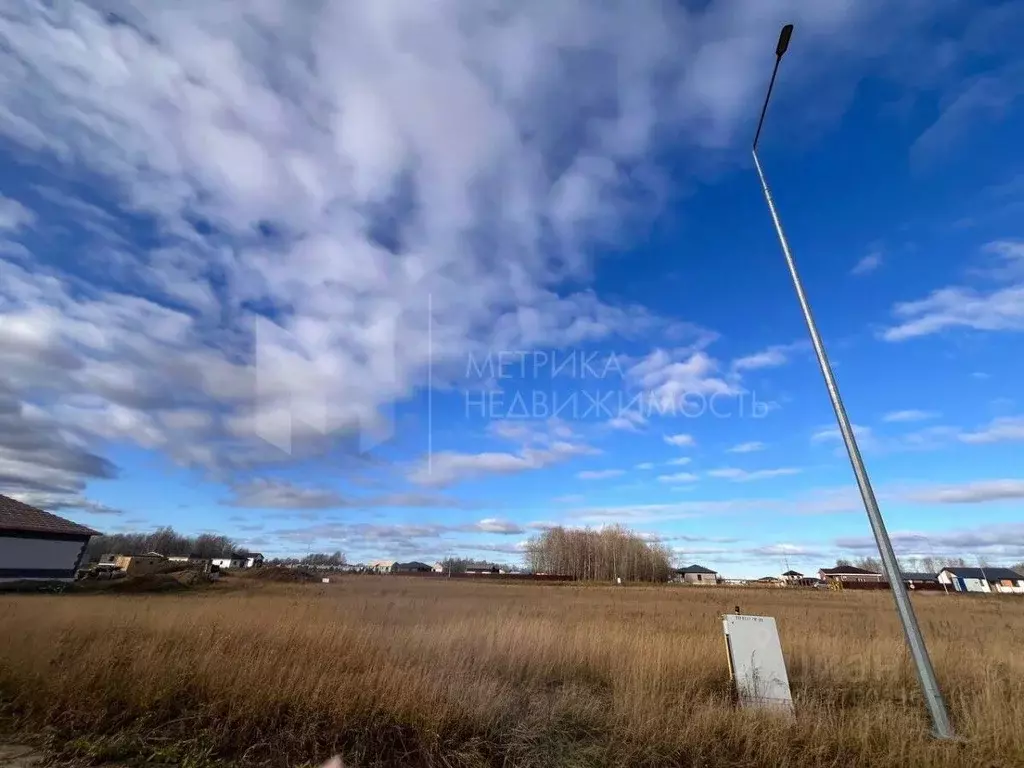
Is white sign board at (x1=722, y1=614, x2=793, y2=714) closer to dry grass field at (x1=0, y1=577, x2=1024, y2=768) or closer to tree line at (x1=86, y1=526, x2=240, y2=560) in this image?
dry grass field at (x1=0, y1=577, x2=1024, y2=768)

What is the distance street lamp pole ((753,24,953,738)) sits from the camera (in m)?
5.65

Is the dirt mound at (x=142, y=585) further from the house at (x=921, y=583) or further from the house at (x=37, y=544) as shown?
the house at (x=921, y=583)

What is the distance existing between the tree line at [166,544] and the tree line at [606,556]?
91.2 m

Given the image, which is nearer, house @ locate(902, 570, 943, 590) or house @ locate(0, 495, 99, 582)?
house @ locate(0, 495, 99, 582)

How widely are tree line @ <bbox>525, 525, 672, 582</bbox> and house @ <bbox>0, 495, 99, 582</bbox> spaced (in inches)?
3474

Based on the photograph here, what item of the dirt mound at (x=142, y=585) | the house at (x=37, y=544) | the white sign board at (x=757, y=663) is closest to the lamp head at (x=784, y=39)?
the white sign board at (x=757, y=663)

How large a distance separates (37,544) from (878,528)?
5027 centimetres

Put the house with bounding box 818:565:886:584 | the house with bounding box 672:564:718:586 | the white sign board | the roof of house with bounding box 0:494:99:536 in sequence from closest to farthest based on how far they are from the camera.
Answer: the white sign board < the roof of house with bounding box 0:494:99:536 < the house with bounding box 818:565:886:584 < the house with bounding box 672:564:718:586

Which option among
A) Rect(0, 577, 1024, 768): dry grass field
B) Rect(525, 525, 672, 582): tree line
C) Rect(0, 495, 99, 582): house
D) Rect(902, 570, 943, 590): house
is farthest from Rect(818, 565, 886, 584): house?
Rect(0, 495, 99, 582): house

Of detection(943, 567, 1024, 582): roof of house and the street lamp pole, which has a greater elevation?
detection(943, 567, 1024, 582): roof of house

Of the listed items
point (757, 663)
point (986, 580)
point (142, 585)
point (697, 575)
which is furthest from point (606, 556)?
point (757, 663)

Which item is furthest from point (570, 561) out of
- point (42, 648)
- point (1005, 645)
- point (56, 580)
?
point (42, 648)

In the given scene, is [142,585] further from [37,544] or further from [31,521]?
[31,521]

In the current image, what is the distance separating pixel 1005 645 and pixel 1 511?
178 ft
